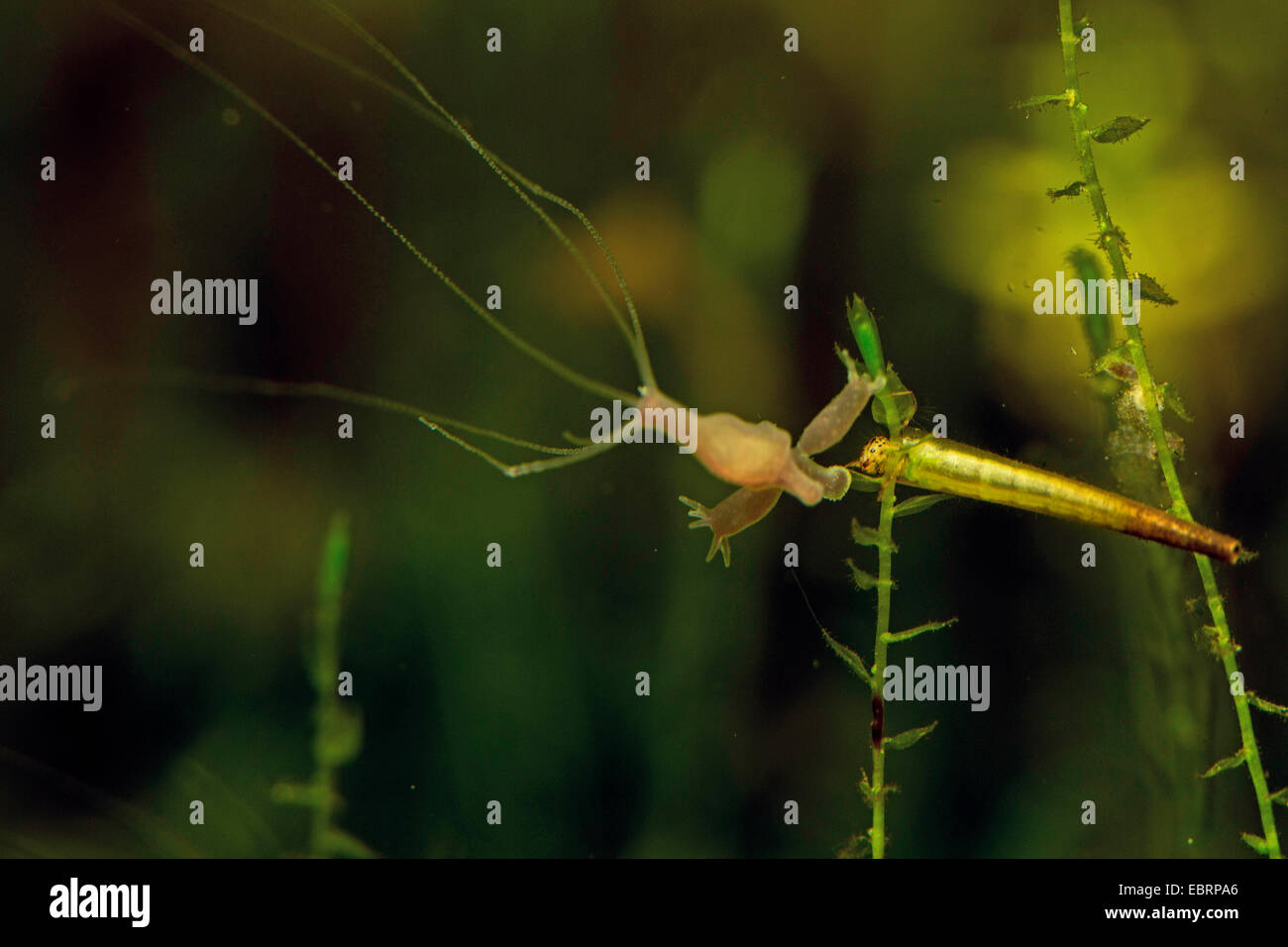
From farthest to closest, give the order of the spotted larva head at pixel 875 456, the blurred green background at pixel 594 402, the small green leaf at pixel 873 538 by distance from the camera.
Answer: the blurred green background at pixel 594 402 < the spotted larva head at pixel 875 456 < the small green leaf at pixel 873 538

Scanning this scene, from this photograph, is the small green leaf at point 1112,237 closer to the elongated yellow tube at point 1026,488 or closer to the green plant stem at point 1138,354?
the green plant stem at point 1138,354

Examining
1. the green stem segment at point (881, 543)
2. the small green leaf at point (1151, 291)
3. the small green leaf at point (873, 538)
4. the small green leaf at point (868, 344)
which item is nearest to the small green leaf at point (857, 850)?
the green stem segment at point (881, 543)

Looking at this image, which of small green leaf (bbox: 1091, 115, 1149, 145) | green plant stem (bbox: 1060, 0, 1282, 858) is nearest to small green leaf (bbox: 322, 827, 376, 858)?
green plant stem (bbox: 1060, 0, 1282, 858)

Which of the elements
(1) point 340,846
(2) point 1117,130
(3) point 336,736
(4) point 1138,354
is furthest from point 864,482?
(1) point 340,846

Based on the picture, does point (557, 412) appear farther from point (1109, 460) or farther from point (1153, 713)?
point (1153, 713)

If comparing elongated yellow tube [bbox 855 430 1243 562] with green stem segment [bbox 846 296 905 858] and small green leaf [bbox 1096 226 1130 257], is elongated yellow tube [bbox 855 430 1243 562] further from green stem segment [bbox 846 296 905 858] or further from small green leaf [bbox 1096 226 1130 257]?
small green leaf [bbox 1096 226 1130 257]

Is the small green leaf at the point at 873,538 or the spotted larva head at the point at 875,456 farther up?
the spotted larva head at the point at 875,456

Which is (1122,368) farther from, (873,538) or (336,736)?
(336,736)
